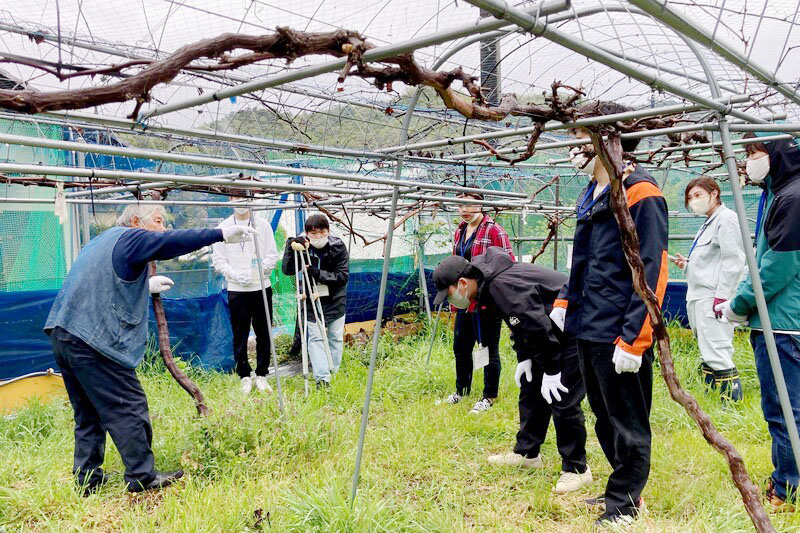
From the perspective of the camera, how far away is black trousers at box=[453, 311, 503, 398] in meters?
4.61

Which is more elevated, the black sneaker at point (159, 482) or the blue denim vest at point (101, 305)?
the blue denim vest at point (101, 305)

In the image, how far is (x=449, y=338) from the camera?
7.17 meters

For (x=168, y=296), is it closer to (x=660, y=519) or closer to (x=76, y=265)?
(x=76, y=265)

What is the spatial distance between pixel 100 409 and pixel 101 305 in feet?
1.97

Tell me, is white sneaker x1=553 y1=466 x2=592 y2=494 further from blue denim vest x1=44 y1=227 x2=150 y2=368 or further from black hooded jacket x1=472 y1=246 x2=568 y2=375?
blue denim vest x1=44 y1=227 x2=150 y2=368

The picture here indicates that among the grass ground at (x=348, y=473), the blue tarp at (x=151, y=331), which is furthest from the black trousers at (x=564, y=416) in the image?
the blue tarp at (x=151, y=331)

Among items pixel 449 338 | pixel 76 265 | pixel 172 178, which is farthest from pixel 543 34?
pixel 449 338

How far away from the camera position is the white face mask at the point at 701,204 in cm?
438

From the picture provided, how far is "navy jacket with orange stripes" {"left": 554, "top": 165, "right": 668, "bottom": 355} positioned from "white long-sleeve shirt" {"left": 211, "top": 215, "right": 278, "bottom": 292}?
3352 mm

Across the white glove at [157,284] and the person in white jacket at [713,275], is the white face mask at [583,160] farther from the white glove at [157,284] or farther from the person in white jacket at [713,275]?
the white glove at [157,284]

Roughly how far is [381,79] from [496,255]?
75.8 inches

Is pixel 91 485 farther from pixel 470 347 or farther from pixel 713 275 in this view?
pixel 713 275

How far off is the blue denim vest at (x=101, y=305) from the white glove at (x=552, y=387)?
245 cm

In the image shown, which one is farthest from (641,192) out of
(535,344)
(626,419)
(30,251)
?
(30,251)
